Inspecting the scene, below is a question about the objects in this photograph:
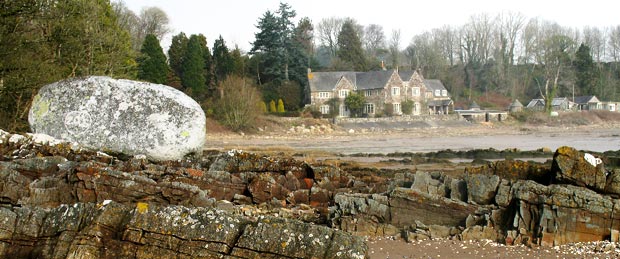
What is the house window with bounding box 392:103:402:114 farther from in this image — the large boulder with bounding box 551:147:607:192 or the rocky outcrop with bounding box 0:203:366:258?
the rocky outcrop with bounding box 0:203:366:258

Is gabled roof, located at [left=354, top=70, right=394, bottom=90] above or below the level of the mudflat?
above

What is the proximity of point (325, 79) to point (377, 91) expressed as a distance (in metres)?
6.46

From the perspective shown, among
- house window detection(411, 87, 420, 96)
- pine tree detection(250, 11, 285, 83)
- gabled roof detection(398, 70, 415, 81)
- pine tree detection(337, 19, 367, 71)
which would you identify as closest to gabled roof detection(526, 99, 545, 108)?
house window detection(411, 87, 420, 96)

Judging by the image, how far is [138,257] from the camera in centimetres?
587

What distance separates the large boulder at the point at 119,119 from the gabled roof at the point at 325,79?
49.6 metres

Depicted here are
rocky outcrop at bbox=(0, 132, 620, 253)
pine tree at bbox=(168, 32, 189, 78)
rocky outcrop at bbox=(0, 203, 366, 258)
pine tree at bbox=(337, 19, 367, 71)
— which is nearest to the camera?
rocky outcrop at bbox=(0, 203, 366, 258)

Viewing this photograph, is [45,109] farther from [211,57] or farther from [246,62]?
Answer: [246,62]

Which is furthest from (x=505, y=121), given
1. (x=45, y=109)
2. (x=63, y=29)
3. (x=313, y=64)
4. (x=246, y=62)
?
(x=45, y=109)

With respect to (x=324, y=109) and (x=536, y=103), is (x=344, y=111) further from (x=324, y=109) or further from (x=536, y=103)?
(x=536, y=103)

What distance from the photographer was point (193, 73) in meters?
57.5

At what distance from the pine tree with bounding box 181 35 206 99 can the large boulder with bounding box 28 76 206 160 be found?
3912cm

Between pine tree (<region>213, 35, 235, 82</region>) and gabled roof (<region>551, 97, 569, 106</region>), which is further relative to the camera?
gabled roof (<region>551, 97, 569, 106</region>)

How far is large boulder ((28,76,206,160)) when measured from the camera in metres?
17.5

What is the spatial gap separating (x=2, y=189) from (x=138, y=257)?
19.5 ft
